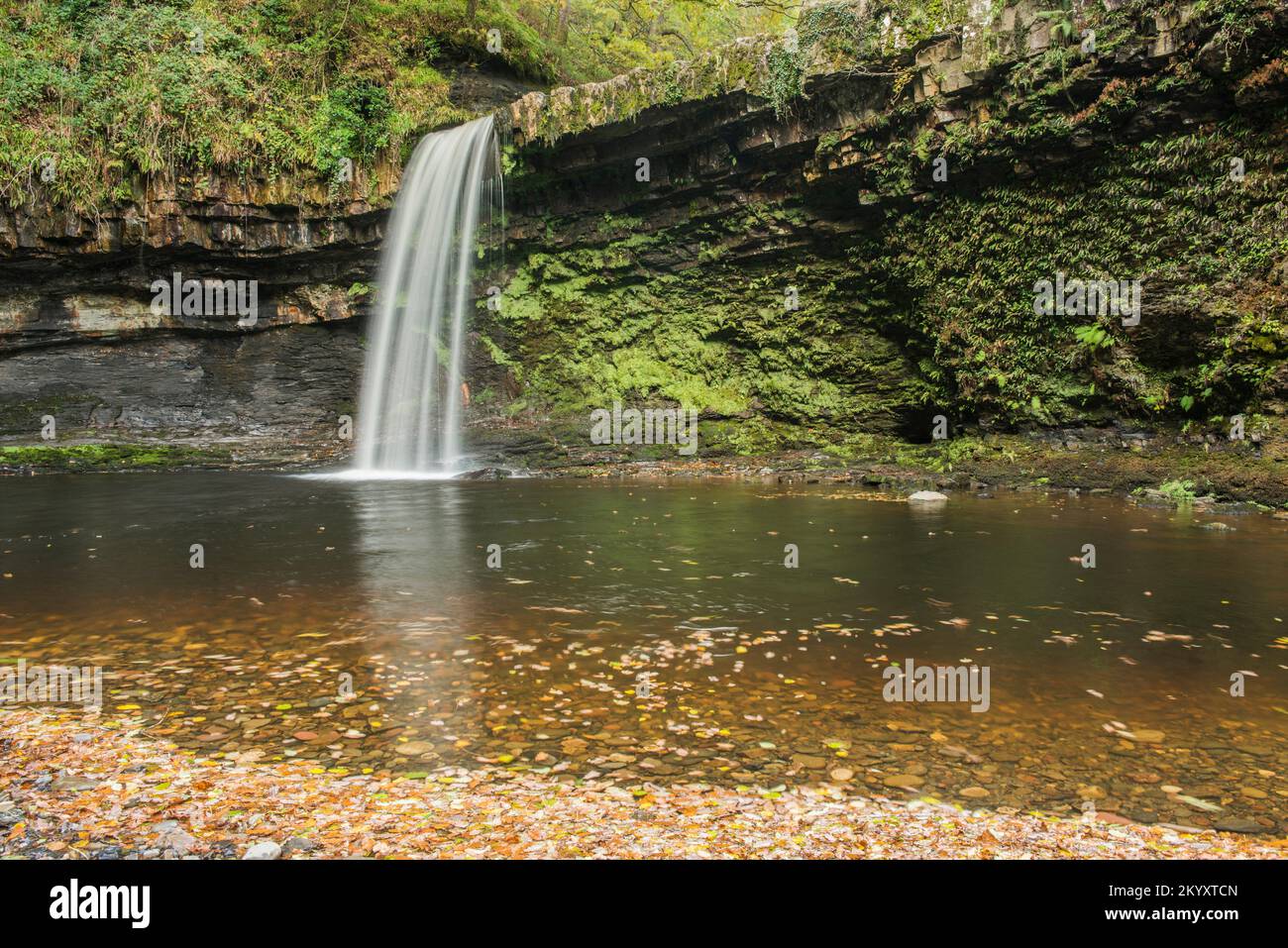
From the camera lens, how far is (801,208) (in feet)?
63.1

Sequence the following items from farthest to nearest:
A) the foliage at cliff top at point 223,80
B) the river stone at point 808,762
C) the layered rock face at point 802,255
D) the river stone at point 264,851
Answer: the foliage at cliff top at point 223,80, the layered rock face at point 802,255, the river stone at point 808,762, the river stone at point 264,851

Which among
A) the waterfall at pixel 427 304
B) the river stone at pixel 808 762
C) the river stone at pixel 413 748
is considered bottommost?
the river stone at pixel 808 762

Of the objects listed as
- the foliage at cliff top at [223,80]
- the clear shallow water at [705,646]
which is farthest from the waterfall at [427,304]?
the clear shallow water at [705,646]

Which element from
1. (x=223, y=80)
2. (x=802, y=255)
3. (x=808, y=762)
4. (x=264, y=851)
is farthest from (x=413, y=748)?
(x=223, y=80)

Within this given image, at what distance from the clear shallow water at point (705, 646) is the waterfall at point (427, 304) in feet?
35.1

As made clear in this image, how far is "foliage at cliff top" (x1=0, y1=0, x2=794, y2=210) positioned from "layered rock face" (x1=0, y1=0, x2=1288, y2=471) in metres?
0.93

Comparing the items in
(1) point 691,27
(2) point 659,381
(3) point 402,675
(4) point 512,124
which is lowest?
(3) point 402,675

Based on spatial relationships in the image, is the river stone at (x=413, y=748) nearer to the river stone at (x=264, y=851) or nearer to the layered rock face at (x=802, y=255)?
the river stone at (x=264, y=851)

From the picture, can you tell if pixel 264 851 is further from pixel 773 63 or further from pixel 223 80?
pixel 223 80

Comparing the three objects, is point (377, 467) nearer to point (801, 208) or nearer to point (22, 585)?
point (801, 208)

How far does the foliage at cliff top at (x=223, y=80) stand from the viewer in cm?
2045

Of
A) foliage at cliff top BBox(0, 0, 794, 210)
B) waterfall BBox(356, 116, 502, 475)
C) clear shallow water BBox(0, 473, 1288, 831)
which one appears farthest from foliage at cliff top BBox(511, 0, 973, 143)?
clear shallow water BBox(0, 473, 1288, 831)

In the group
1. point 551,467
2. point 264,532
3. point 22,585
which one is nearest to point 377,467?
point 551,467

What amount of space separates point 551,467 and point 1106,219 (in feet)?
41.8
